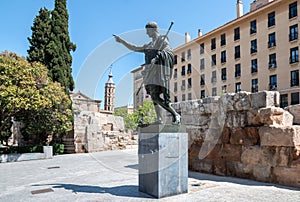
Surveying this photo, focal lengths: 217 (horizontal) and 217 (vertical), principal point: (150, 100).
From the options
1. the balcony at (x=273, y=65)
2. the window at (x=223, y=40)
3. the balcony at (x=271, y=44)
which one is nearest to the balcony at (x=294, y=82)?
the balcony at (x=273, y=65)

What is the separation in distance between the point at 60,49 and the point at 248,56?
63.1 ft

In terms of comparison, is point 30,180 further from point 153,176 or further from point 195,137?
point 195,137

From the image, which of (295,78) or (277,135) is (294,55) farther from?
(277,135)

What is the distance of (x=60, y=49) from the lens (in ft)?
47.5

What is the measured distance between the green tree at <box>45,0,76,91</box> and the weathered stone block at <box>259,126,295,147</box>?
39.9ft

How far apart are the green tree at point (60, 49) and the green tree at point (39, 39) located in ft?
1.01

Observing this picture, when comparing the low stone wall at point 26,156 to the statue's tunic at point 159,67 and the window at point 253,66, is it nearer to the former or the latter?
the statue's tunic at point 159,67

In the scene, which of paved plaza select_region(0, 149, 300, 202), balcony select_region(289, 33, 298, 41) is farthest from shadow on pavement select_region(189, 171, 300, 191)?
balcony select_region(289, 33, 298, 41)

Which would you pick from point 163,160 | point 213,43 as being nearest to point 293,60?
point 213,43

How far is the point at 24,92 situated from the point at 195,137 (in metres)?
7.43

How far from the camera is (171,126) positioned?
4176 millimetres

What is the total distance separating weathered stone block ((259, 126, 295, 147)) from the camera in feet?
15.6

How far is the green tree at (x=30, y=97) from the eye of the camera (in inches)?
358

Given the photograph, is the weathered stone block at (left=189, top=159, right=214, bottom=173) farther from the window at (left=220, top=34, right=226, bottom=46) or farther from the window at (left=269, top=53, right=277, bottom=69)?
the window at (left=220, top=34, right=226, bottom=46)
